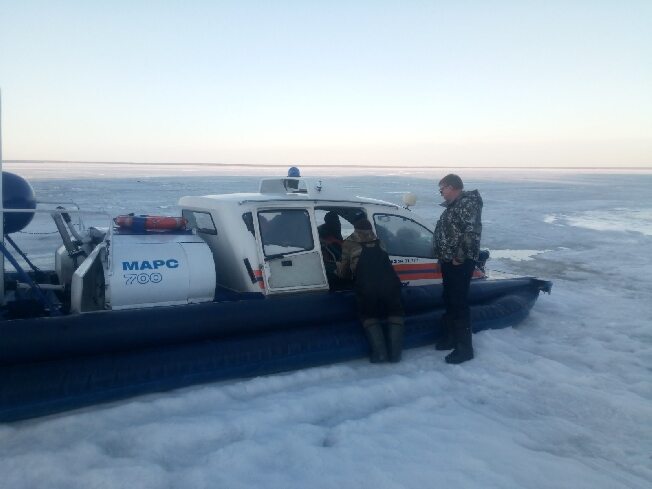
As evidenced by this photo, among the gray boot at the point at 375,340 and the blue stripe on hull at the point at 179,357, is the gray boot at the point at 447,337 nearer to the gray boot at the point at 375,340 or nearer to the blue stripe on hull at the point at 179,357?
the blue stripe on hull at the point at 179,357

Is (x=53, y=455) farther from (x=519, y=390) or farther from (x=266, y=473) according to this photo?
(x=519, y=390)

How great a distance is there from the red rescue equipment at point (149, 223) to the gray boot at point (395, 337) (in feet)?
7.22

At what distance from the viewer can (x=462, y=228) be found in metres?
4.81

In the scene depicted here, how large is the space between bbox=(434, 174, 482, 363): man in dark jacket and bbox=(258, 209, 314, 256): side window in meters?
1.30

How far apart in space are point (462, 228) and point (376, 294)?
100cm

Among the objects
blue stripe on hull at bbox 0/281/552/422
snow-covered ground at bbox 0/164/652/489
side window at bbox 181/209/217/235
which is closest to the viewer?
snow-covered ground at bbox 0/164/652/489

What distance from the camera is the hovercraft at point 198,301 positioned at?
149 inches

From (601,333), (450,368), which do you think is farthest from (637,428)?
(601,333)

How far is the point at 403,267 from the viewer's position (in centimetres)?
581

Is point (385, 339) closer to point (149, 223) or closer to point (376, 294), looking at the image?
point (376, 294)

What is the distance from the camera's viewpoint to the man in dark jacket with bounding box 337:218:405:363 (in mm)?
4777

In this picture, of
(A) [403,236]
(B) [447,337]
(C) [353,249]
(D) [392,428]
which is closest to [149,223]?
(C) [353,249]

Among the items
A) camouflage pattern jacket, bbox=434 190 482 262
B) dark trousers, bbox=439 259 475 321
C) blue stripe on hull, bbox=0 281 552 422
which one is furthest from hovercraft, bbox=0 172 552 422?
camouflage pattern jacket, bbox=434 190 482 262

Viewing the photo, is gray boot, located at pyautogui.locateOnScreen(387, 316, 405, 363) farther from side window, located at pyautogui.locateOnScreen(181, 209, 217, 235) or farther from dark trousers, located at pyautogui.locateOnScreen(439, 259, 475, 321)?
side window, located at pyautogui.locateOnScreen(181, 209, 217, 235)
